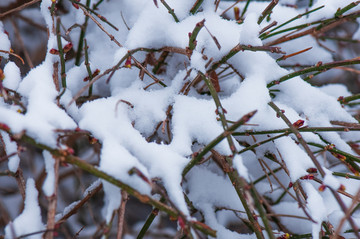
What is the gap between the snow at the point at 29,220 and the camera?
80cm

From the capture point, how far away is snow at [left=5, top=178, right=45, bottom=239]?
803 mm

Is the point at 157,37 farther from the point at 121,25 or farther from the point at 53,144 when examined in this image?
the point at 53,144

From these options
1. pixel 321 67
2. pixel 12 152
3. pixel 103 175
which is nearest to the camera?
A: pixel 103 175

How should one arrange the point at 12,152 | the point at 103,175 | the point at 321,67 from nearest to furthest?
the point at 103,175, the point at 12,152, the point at 321,67

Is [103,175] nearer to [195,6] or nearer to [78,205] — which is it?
[78,205]

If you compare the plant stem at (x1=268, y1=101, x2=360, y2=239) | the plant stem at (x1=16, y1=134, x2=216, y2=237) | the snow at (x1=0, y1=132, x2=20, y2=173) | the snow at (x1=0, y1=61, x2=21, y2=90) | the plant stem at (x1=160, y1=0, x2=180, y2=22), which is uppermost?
the plant stem at (x1=160, y1=0, x2=180, y2=22)

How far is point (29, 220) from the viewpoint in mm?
818

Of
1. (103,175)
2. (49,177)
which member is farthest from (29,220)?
(103,175)

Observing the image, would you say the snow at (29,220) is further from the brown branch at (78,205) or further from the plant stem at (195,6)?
the plant stem at (195,6)

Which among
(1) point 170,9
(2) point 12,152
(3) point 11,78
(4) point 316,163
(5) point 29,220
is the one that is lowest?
(5) point 29,220

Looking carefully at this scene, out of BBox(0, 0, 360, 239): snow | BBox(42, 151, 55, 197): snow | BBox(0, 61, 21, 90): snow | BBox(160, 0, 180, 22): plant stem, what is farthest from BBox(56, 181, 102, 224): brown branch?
BBox(160, 0, 180, 22): plant stem

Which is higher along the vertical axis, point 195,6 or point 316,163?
point 195,6

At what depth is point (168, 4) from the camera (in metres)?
1.10

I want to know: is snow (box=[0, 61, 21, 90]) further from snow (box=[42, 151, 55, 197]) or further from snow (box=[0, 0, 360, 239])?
snow (box=[42, 151, 55, 197])
